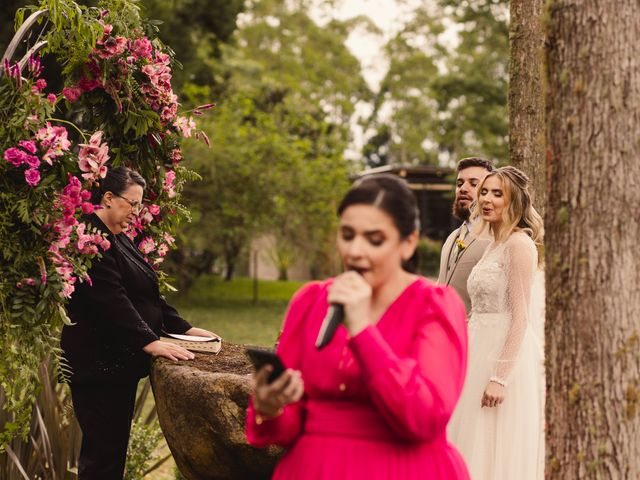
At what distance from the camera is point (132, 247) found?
5121 mm

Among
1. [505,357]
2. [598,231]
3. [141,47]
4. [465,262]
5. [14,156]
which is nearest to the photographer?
[598,231]

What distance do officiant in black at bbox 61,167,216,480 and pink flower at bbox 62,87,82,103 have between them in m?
0.73

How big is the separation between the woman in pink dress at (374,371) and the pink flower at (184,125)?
3.39 metres

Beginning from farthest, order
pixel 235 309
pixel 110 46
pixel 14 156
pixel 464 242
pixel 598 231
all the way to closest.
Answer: pixel 235 309
pixel 464 242
pixel 110 46
pixel 14 156
pixel 598 231

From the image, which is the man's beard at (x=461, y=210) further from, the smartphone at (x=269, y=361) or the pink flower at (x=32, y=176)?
the smartphone at (x=269, y=361)

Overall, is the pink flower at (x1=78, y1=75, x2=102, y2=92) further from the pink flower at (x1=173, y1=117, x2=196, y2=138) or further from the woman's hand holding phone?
the woman's hand holding phone

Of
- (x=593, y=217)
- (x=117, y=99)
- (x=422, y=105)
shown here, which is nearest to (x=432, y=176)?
(x=422, y=105)

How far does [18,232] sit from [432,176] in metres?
33.4

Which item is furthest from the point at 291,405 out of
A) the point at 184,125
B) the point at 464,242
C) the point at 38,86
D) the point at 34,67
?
the point at 184,125

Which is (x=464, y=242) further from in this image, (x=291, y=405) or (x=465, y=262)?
(x=291, y=405)

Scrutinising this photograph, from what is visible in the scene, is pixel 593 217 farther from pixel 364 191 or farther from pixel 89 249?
pixel 89 249

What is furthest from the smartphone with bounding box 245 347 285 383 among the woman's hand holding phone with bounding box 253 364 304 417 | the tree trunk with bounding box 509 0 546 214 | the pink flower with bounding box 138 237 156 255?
the tree trunk with bounding box 509 0 546 214

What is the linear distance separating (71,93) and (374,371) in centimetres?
373

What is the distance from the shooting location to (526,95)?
656cm
